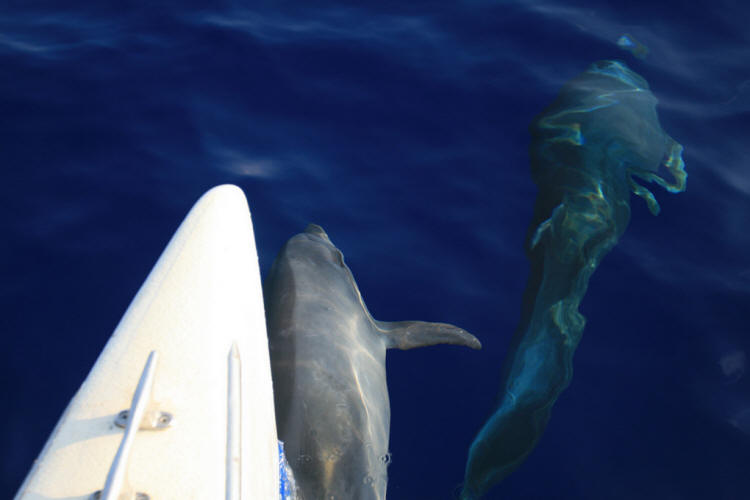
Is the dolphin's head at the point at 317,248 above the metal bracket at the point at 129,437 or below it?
below

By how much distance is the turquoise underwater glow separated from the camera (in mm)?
5137

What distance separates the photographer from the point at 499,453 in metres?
4.95

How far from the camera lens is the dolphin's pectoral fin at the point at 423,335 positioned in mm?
5660

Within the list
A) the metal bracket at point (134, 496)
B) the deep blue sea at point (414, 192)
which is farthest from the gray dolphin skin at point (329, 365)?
the metal bracket at point (134, 496)

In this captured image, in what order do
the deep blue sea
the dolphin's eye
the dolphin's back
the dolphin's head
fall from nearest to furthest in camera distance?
the dolphin's back → the deep blue sea → the dolphin's head → the dolphin's eye

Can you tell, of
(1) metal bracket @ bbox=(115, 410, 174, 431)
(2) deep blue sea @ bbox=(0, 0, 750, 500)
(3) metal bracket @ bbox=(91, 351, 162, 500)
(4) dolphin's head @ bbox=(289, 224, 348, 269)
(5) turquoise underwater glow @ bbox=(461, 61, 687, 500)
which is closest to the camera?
(3) metal bracket @ bbox=(91, 351, 162, 500)

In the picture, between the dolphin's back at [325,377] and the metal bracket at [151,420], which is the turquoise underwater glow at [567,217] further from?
the metal bracket at [151,420]

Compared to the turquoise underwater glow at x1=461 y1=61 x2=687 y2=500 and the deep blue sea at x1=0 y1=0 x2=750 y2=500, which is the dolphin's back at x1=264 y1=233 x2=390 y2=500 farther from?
the turquoise underwater glow at x1=461 y1=61 x2=687 y2=500

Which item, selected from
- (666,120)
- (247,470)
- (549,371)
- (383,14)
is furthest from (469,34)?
(247,470)

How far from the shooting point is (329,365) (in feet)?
16.1

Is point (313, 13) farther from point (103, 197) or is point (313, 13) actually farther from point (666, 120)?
point (666, 120)

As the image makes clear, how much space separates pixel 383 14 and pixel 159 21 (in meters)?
3.42

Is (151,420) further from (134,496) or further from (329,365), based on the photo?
(329,365)

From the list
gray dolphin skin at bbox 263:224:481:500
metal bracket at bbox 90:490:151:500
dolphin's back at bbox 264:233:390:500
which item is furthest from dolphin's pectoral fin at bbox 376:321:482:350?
metal bracket at bbox 90:490:151:500
